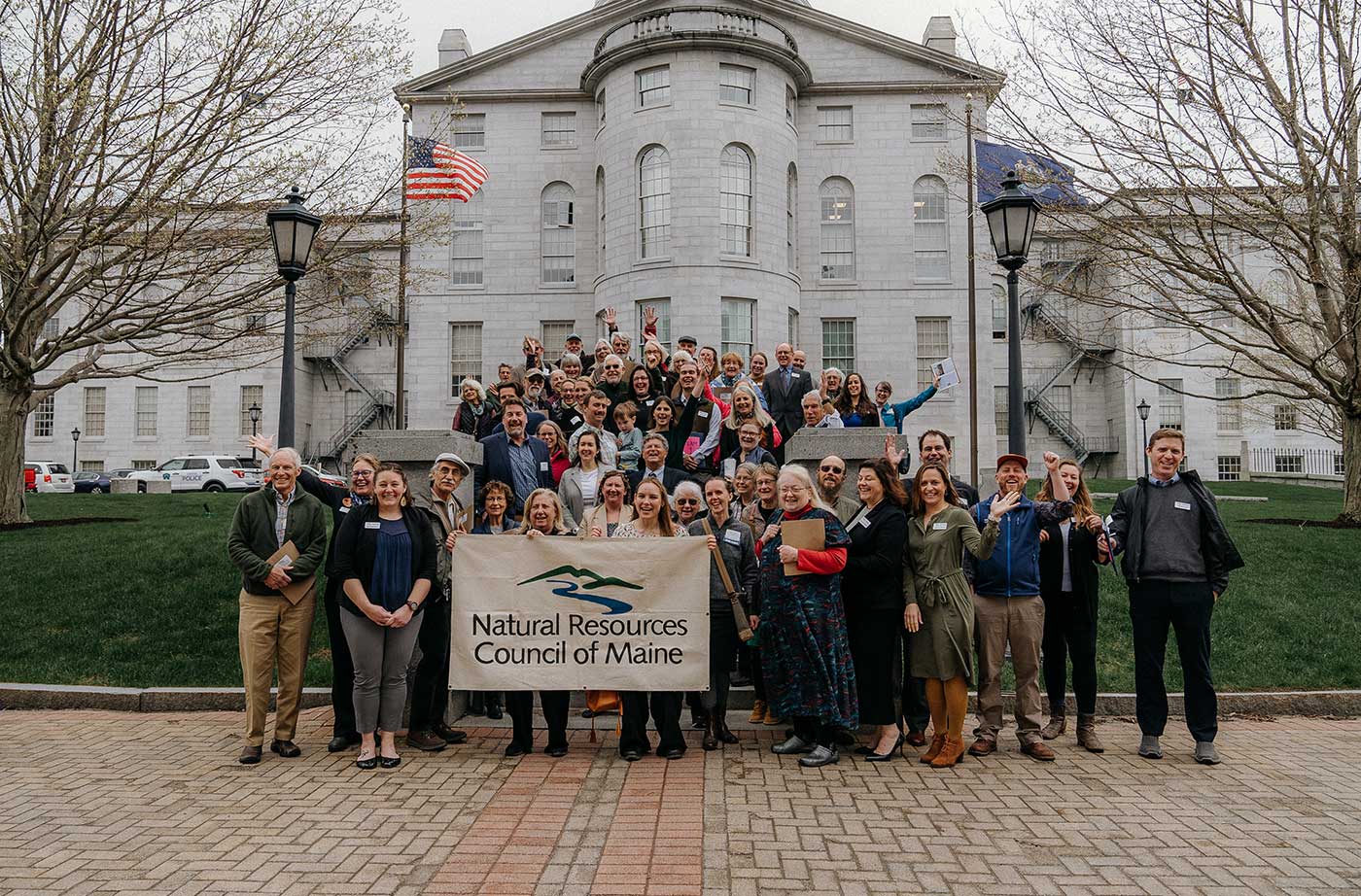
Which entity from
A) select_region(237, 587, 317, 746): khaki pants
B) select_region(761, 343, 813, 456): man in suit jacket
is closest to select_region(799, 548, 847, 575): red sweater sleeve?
select_region(237, 587, 317, 746): khaki pants

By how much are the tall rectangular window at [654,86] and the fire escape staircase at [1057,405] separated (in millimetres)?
21784

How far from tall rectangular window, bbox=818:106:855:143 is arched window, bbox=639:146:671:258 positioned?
22.3 ft

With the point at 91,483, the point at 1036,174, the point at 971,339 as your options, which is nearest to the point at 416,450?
the point at 1036,174

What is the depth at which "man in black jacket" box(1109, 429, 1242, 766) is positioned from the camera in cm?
688

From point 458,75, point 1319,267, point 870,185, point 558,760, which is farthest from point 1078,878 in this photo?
point 458,75

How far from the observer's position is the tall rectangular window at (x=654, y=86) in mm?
30594

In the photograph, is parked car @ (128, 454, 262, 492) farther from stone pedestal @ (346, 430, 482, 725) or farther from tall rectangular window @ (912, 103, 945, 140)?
stone pedestal @ (346, 430, 482, 725)

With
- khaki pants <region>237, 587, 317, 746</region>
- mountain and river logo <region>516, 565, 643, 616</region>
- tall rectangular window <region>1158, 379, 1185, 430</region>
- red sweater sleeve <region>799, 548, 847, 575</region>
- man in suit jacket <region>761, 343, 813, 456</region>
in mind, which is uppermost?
tall rectangular window <region>1158, 379, 1185, 430</region>

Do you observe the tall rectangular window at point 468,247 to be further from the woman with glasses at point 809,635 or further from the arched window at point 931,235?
the woman with glasses at point 809,635

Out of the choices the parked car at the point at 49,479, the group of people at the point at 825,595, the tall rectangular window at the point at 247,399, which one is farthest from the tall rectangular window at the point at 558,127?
the group of people at the point at 825,595

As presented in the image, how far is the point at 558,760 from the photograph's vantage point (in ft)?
21.7

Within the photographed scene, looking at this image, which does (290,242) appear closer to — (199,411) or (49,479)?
(49,479)

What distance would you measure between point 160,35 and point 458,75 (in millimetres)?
22565

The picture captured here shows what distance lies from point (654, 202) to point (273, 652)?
2581 centimetres
